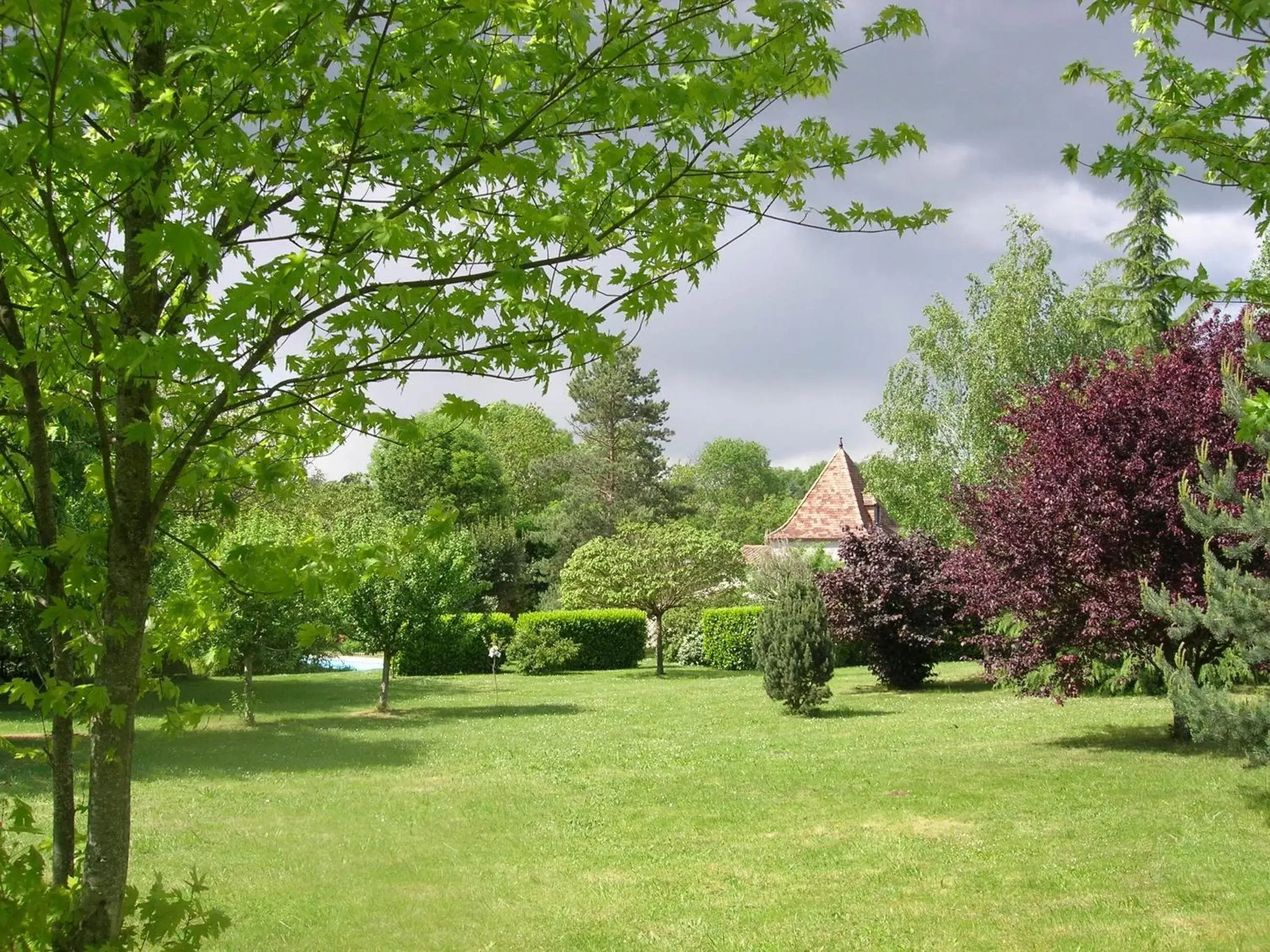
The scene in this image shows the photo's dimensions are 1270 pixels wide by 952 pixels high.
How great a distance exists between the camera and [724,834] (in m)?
8.09

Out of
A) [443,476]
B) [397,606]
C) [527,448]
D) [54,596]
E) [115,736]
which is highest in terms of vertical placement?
[527,448]

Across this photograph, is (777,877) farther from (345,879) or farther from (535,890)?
(345,879)

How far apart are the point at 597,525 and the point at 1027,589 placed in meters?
31.8

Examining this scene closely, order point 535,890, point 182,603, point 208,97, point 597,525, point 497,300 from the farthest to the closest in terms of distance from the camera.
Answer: point 597,525
point 535,890
point 182,603
point 497,300
point 208,97

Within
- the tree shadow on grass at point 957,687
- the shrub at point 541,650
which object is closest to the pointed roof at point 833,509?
the shrub at point 541,650

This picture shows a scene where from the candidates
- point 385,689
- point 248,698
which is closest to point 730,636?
point 385,689

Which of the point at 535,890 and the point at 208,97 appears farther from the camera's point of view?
the point at 535,890

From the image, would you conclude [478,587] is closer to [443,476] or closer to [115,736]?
[115,736]

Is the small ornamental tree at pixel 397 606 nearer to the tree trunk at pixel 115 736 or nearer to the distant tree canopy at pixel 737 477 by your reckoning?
the tree trunk at pixel 115 736

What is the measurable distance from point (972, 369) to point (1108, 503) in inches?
610

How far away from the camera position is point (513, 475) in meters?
52.2

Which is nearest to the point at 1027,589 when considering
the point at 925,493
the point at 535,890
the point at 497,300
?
the point at 535,890

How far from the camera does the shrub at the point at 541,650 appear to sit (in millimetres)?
27641

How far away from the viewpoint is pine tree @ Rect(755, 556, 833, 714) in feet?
52.1
